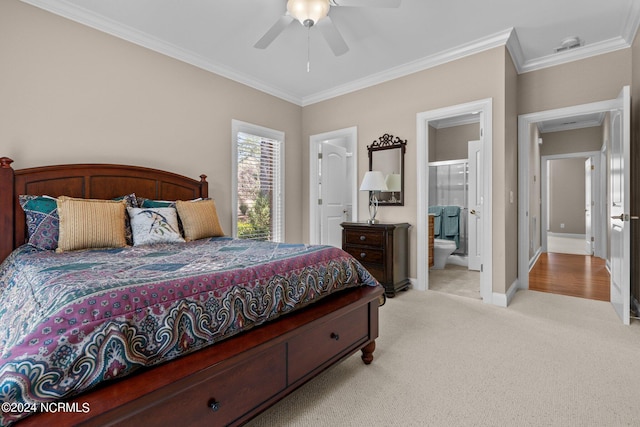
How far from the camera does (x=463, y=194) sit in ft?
18.3

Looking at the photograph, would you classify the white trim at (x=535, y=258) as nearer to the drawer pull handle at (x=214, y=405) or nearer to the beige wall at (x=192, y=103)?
the beige wall at (x=192, y=103)

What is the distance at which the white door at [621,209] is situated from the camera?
2664 millimetres

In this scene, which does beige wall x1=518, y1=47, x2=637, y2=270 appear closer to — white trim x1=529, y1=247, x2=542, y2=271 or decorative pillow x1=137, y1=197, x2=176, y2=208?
white trim x1=529, y1=247, x2=542, y2=271

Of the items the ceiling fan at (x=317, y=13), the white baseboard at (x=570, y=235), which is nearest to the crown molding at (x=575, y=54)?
the ceiling fan at (x=317, y=13)

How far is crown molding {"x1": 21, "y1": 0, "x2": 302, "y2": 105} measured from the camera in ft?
8.45

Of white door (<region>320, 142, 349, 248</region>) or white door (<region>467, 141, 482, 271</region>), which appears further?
white door (<region>320, 142, 349, 248</region>)

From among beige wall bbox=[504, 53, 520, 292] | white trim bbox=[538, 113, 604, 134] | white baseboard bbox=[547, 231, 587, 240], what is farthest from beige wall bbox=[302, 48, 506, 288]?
white baseboard bbox=[547, 231, 587, 240]

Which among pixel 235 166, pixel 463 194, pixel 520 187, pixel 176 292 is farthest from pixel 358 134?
pixel 176 292

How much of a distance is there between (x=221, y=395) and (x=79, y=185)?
7.72 ft

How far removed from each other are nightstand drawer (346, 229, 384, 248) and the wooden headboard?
1768mm

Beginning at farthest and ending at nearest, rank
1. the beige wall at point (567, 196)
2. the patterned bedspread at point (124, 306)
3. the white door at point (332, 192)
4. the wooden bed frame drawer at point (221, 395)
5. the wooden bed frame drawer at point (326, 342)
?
the beige wall at point (567, 196)
the white door at point (332, 192)
the wooden bed frame drawer at point (326, 342)
the wooden bed frame drawer at point (221, 395)
the patterned bedspread at point (124, 306)

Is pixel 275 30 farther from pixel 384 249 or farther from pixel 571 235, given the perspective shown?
pixel 571 235

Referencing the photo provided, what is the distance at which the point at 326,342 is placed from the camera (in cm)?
173

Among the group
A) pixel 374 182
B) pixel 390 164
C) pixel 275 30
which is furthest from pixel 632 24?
pixel 275 30
